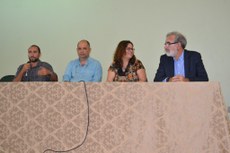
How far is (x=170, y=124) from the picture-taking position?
1.51m

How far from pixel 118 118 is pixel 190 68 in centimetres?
109

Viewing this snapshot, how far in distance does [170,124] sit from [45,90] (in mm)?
660

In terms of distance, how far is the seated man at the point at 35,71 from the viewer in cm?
274

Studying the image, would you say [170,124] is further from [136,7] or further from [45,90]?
[136,7]

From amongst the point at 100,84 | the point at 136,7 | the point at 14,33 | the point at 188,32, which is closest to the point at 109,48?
the point at 136,7

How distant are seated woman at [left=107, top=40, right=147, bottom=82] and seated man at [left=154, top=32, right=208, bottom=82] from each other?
27 cm

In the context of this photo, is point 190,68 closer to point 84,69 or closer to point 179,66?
point 179,66

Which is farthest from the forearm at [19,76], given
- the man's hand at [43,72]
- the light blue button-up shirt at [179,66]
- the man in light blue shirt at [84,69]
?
the light blue button-up shirt at [179,66]

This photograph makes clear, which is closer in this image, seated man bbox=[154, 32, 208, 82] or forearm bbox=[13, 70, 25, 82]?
seated man bbox=[154, 32, 208, 82]

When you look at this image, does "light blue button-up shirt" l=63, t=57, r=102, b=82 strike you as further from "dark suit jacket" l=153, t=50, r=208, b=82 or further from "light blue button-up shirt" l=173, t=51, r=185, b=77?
"light blue button-up shirt" l=173, t=51, r=185, b=77

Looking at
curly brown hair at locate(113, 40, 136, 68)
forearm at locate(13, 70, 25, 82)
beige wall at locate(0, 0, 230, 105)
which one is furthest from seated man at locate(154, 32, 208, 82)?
forearm at locate(13, 70, 25, 82)

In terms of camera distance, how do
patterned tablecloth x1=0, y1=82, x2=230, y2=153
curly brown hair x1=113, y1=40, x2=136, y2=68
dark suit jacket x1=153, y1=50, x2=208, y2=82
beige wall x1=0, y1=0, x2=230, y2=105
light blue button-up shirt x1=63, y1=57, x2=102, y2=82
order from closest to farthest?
patterned tablecloth x1=0, y1=82, x2=230, y2=153 < dark suit jacket x1=153, y1=50, x2=208, y2=82 < curly brown hair x1=113, y1=40, x2=136, y2=68 < light blue button-up shirt x1=63, y1=57, x2=102, y2=82 < beige wall x1=0, y1=0, x2=230, y2=105

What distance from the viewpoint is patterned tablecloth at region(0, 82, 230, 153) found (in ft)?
4.91

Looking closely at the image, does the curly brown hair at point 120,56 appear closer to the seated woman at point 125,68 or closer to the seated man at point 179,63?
the seated woman at point 125,68
